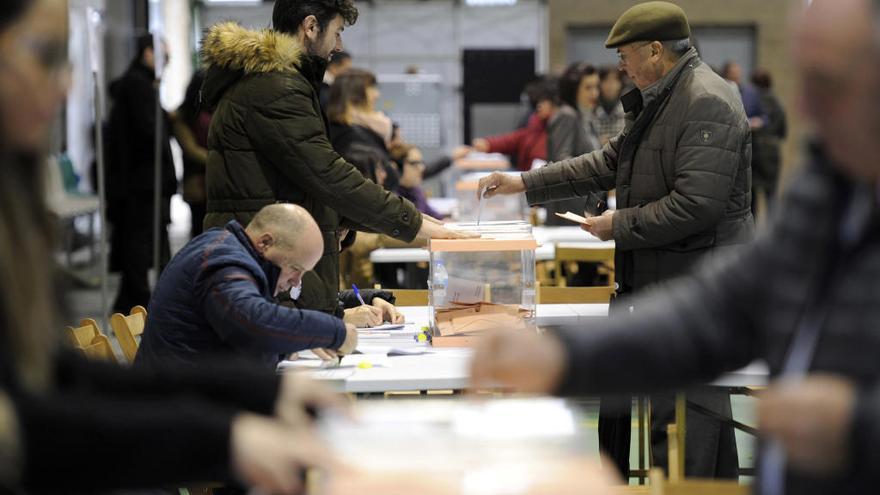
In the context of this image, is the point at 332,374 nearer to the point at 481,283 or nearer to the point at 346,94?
the point at 481,283

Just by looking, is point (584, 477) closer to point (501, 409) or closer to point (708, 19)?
point (501, 409)

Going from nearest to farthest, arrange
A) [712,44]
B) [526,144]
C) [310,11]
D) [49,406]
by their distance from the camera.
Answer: [49,406] → [310,11] → [526,144] → [712,44]

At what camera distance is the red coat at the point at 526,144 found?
425 inches

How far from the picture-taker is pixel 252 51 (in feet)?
14.7

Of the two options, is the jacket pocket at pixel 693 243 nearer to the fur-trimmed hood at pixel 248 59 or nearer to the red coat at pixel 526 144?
the fur-trimmed hood at pixel 248 59

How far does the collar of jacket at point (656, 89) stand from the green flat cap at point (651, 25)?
0.09 metres

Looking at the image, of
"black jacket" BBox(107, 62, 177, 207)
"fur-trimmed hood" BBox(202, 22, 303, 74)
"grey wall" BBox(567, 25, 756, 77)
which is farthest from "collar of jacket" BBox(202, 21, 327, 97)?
"grey wall" BBox(567, 25, 756, 77)

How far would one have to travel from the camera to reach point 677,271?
14.8 feet

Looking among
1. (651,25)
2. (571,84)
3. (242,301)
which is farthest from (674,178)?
(571,84)

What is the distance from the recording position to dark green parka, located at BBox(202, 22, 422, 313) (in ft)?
14.7

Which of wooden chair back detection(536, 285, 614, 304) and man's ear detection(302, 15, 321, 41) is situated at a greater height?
man's ear detection(302, 15, 321, 41)

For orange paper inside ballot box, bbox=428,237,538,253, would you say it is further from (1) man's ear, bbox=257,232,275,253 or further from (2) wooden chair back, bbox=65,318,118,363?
(2) wooden chair back, bbox=65,318,118,363

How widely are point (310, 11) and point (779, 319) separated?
10.6 feet

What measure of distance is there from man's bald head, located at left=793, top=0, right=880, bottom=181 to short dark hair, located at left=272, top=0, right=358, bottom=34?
127 inches
